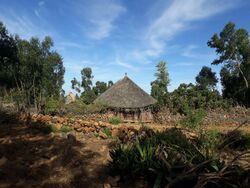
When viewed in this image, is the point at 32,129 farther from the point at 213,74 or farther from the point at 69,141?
the point at 213,74

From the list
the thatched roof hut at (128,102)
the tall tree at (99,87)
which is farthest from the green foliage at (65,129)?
the tall tree at (99,87)

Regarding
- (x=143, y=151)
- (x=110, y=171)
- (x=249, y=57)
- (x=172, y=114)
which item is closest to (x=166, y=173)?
(x=143, y=151)

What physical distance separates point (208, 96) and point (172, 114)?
5908 mm

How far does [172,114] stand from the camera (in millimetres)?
23344

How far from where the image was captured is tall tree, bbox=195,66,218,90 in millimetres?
55531

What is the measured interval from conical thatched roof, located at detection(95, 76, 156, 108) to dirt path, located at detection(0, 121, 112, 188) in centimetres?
1837

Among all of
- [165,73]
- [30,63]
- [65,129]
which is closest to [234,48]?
[165,73]

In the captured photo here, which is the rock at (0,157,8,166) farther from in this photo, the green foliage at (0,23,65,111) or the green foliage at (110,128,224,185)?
the green foliage at (0,23,65,111)

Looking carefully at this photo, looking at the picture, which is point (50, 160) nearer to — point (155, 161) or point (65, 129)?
point (155, 161)

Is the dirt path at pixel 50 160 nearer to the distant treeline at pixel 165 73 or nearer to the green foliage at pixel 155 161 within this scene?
the green foliage at pixel 155 161

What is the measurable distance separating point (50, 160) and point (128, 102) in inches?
825

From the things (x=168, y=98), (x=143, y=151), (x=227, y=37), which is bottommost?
(x=143, y=151)

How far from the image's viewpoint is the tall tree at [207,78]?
2186 inches

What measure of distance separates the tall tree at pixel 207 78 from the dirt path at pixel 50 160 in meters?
49.2
